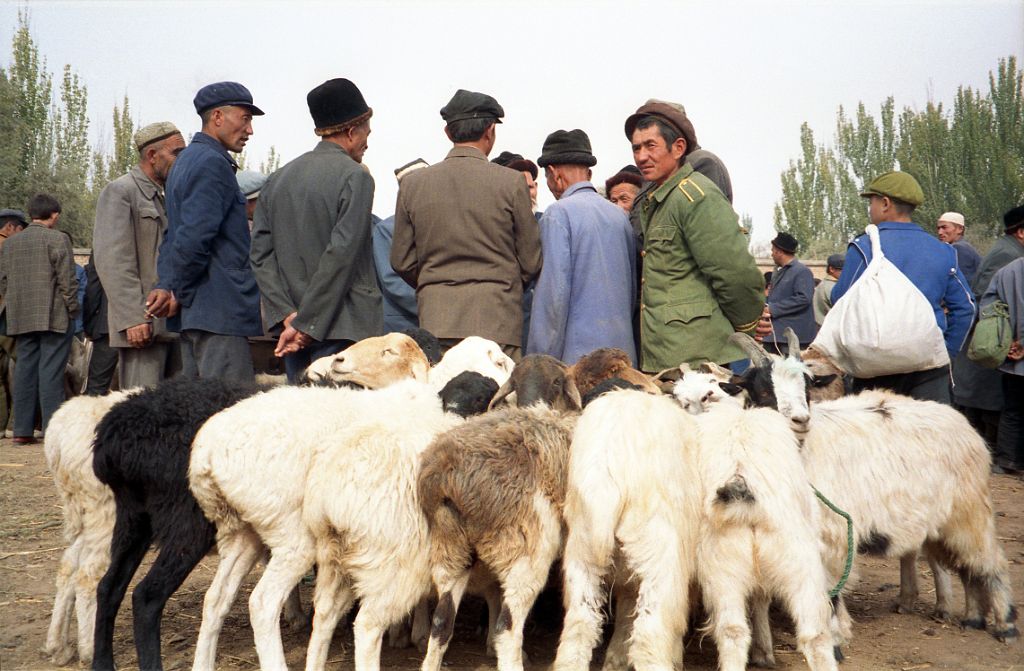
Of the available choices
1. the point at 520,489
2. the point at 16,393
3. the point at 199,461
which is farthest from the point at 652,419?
the point at 16,393

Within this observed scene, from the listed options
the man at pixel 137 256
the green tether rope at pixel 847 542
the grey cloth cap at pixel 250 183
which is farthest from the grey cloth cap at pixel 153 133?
the green tether rope at pixel 847 542

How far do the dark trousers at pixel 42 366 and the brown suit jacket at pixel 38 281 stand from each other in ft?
0.67

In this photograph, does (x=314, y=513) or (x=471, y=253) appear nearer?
(x=314, y=513)

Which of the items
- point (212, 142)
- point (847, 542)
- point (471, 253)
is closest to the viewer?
point (847, 542)

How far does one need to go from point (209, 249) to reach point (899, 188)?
16.0ft

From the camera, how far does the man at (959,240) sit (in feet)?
40.8

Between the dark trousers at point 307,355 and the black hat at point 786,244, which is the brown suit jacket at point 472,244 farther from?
the black hat at point 786,244

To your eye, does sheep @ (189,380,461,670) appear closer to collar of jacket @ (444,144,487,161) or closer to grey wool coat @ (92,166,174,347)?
collar of jacket @ (444,144,487,161)

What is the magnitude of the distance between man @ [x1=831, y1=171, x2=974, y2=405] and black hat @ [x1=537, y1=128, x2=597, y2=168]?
6.76 feet

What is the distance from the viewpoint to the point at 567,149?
23.7 ft

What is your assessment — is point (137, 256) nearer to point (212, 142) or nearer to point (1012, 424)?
point (212, 142)

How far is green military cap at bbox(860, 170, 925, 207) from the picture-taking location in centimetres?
686

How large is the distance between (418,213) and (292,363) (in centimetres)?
135

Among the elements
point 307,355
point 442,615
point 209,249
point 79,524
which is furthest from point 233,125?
point 442,615
